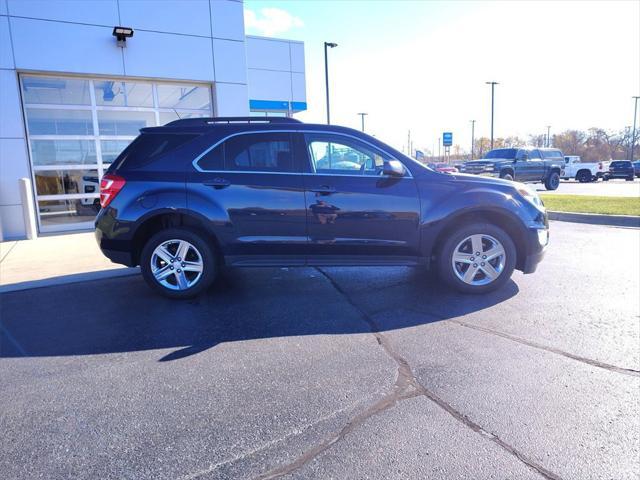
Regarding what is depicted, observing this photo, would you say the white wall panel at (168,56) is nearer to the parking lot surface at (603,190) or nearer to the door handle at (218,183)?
the door handle at (218,183)

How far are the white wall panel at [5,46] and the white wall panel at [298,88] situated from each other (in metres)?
10.9

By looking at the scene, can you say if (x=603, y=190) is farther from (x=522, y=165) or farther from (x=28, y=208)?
(x=28, y=208)

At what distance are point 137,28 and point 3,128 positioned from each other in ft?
11.8

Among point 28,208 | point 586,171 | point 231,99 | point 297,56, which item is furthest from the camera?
point 586,171

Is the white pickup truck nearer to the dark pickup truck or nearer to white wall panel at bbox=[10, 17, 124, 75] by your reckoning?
the dark pickup truck

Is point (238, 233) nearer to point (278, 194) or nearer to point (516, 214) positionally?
point (278, 194)

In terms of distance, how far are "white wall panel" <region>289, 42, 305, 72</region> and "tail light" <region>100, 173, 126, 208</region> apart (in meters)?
14.9

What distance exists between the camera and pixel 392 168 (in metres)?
4.50

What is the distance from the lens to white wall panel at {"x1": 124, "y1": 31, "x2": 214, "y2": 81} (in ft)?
31.7

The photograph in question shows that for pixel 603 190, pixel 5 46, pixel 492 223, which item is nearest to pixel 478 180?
pixel 492 223

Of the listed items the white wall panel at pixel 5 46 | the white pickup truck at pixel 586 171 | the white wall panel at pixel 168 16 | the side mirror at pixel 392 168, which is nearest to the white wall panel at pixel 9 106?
the white wall panel at pixel 5 46

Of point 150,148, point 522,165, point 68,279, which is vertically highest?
point 150,148

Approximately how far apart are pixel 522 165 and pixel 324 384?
2221cm

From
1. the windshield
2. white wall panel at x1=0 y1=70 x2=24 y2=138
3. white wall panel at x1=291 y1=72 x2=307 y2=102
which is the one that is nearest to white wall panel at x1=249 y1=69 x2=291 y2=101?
white wall panel at x1=291 y1=72 x2=307 y2=102
